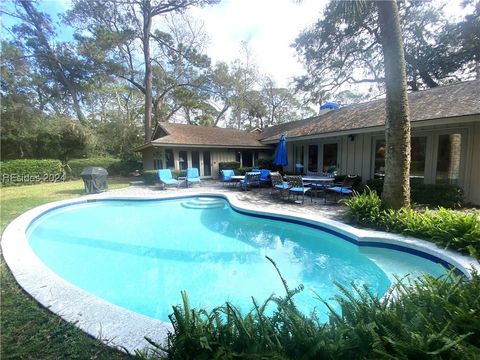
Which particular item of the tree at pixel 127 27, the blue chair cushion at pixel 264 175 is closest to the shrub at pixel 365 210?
the blue chair cushion at pixel 264 175

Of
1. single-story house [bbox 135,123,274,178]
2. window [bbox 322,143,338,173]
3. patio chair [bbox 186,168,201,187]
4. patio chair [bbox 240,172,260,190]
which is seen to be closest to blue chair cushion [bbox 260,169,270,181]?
patio chair [bbox 240,172,260,190]

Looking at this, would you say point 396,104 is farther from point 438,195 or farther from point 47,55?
point 47,55

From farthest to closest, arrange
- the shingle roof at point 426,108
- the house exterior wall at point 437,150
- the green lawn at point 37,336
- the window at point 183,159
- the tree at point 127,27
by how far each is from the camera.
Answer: the tree at point 127,27 → the window at point 183,159 → the house exterior wall at point 437,150 → the shingle roof at point 426,108 → the green lawn at point 37,336

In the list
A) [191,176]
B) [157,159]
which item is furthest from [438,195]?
[157,159]

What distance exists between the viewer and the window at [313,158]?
15.5 meters

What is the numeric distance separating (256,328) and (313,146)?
579 inches

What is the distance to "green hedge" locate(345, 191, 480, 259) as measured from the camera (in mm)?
4836

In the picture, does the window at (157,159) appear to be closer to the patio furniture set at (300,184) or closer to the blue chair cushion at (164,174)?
the blue chair cushion at (164,174)

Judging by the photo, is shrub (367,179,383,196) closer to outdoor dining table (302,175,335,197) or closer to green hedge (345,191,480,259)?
outdoor dining table (302,175,335,197)

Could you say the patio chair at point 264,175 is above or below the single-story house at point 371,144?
below

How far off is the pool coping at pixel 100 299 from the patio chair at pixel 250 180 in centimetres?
547

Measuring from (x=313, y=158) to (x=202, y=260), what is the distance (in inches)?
469

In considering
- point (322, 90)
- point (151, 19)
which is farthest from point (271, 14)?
point (151, 19)

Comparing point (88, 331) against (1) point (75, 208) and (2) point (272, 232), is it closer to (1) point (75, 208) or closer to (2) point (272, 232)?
(2) point (272, 232)
